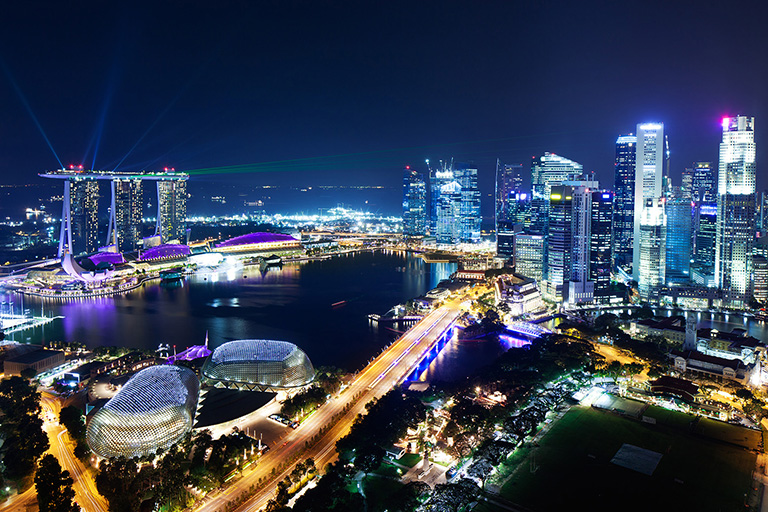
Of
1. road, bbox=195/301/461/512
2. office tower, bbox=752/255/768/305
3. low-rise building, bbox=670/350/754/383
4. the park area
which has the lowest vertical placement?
the park area

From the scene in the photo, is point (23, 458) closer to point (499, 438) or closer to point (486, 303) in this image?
point (499, 438)

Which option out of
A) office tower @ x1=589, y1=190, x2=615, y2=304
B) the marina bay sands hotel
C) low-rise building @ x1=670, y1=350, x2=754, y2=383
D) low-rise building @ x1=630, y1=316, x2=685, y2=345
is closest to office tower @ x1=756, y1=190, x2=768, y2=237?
office tower @ x1=589, y1=190, x2=615, y2=304

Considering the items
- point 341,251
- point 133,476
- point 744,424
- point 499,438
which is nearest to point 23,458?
point 133,476

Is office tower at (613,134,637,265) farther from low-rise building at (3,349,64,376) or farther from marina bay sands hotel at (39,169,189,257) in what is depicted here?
marina bay sands hotel at (39,169,189,257)

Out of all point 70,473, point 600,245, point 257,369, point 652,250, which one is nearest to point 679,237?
point 652,250

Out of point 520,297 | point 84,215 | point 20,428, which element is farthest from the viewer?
point 84,215

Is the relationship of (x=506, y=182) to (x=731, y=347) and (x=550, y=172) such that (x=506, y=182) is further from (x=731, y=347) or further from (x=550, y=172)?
(x=731, y=347)
